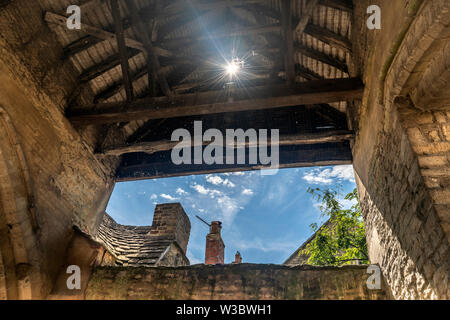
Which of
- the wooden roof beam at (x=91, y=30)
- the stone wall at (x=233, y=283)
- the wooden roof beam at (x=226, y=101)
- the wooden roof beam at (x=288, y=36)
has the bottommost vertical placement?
the stone wall at (x=233, y=283)

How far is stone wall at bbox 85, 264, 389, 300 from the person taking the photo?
3.80 meters

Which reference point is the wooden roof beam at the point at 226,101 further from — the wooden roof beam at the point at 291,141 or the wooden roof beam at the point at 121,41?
the wooden roof beam at the point at 291,141

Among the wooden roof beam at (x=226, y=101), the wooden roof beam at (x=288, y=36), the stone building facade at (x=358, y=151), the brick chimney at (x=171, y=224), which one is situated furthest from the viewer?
the brick chimney at (x=171, y=224)

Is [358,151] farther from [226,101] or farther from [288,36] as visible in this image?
[226,101]

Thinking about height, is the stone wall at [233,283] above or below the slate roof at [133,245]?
below

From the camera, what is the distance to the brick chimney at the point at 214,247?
7822mm

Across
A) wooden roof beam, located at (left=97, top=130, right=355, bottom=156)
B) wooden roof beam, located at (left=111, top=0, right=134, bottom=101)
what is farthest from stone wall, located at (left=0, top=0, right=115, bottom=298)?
wooden roof beam, located at (left=111, top=0, right=134, bottom=101)

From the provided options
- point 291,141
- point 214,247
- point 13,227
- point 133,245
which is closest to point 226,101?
point 291,141

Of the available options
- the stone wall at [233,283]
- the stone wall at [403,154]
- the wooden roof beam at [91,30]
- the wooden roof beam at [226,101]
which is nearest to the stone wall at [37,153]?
the wooden roof beam at [91,30]

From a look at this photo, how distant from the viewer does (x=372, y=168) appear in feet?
13.0

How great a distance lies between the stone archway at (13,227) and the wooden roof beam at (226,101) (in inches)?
49.7

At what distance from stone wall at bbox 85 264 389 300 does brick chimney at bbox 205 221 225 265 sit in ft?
11.7

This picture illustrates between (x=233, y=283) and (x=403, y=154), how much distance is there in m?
2.80

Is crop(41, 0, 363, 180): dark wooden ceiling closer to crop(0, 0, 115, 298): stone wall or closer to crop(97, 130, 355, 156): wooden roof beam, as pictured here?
crop(97, 130, 355, 156): wooden roof beam
